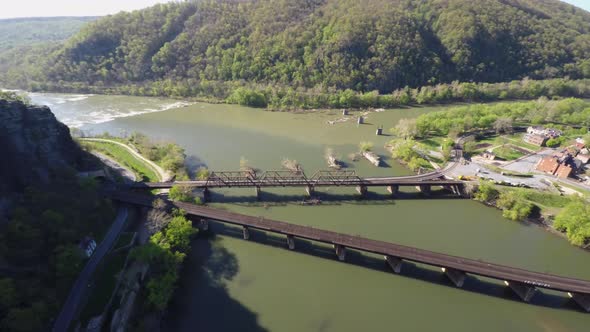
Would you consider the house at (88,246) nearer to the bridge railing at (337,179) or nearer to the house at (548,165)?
the bridge railing at (337,179)

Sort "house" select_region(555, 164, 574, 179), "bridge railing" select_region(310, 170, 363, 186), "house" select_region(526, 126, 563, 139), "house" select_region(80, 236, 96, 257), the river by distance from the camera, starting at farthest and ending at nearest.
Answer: "house" select_region(526, 126, 563, 139) < "house" select_region(555, 164, 574, 179) < "bridge railing" select_region(310, 170, 363, 186) < "house" select_region(80, 236, 96, 257) < the river

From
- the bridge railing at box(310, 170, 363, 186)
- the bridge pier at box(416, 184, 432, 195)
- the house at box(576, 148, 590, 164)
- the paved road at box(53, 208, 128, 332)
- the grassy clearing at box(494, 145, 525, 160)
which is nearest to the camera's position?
the paved road at box(53, 208, 128, 332)

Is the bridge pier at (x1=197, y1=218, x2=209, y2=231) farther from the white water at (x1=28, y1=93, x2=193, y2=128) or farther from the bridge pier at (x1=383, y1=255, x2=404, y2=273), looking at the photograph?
the white water at (x1=28, y1=93, x2=193, y2=128)

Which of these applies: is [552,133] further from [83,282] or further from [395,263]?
[83,282]

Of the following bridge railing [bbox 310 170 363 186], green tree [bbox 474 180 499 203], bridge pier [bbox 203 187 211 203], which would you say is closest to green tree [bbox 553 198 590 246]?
green tree [bbox 474 180 499 203]

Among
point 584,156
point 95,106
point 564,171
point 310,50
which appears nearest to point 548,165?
point 564,171

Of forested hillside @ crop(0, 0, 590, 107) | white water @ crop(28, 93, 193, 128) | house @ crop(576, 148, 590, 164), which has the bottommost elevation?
white water @ crop(28, 93, 193, 128)

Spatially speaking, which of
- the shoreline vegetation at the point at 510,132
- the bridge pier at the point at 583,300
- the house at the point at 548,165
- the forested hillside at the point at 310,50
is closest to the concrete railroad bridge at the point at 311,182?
the shoreline vegetation at the point at 510,132
